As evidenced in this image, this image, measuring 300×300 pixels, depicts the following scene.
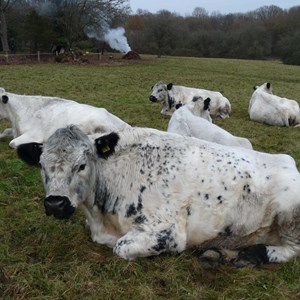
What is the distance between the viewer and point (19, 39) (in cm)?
5516

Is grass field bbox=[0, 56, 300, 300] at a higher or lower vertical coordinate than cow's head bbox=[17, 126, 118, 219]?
lower

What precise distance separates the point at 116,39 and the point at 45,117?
190 ft

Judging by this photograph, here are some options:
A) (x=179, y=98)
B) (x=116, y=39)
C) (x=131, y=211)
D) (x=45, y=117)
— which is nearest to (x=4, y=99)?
(x=45, y=117)

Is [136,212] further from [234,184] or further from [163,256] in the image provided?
[234,184]

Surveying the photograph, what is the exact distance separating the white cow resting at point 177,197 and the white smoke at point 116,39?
57058mm

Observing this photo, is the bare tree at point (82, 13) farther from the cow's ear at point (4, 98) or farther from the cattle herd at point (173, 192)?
the cattle herd at point (173, 192)

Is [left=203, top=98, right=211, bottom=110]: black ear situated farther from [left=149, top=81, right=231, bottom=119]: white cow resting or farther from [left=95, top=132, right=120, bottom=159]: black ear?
[left=95, top=132, right=120, bottom=159]: black ear

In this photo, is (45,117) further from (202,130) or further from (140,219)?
(140,219)

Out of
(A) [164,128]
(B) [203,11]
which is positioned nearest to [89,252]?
(A) [164,128]

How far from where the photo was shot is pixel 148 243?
178 inches

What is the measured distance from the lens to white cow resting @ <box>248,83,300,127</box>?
13445 mm

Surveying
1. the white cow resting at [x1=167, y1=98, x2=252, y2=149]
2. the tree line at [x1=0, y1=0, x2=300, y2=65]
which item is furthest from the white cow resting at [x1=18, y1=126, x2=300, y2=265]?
the tree line at [x1=0, y1=0, x2=300, y2=65]

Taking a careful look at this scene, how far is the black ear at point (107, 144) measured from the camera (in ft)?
15.6

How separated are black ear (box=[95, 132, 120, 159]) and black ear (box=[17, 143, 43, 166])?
2.03 feet
